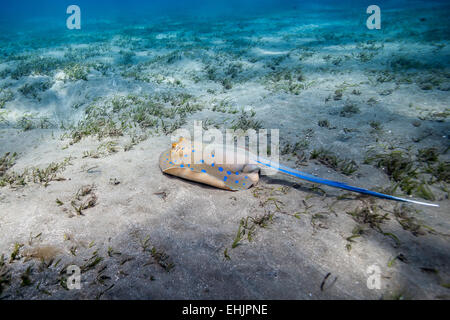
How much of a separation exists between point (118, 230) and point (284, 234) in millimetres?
2265

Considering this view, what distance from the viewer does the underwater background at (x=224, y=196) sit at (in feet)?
7.42

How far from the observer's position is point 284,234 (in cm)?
279

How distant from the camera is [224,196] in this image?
340cm

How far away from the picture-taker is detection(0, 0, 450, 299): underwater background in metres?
2.26

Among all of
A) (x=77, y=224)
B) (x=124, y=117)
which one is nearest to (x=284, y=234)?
(x=77, y=224)

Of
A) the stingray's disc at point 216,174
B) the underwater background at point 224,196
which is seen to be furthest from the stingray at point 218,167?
the underwater background at point 224,196

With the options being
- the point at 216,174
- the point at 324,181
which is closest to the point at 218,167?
the point at 216,174

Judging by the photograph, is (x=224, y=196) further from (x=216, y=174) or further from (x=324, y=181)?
(x=324, y=181)

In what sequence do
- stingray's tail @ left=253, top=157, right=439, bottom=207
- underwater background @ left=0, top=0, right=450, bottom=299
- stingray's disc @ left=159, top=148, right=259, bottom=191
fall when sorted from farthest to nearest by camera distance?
stingray's disc @ left=159, top=148, right=259, bottom=191
stingray's tail @ left=253, top=157, right=439, bottom=207
underwater background @ left=0, top=0, right=450, bottom=299

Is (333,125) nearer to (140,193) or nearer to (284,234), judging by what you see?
(284,234)

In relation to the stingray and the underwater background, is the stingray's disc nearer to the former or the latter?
the stingray

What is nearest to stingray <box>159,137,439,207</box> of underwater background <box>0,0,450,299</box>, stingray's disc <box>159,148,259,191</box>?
stingray's disc <box>159,148,259,191</box>

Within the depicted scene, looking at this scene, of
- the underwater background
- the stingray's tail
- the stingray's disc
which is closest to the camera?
the underwater background

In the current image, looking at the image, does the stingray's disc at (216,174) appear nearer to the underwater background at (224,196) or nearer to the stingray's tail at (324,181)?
the underwater background at (224,196)
